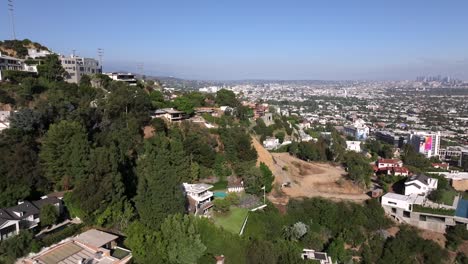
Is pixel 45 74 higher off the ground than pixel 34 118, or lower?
higher

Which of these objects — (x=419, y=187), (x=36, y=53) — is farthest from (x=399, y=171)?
(x=36, y=53)

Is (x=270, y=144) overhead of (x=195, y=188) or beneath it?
beneath

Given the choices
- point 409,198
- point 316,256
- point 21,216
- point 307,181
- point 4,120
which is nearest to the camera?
point 21,216

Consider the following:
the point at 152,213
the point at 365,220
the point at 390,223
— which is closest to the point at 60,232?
the point at 152,213

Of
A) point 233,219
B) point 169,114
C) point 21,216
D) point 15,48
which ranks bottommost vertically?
point 233,219

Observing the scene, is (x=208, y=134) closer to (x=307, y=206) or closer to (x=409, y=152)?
(x=307, y=206)

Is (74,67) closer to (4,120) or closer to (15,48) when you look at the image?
(15,48)

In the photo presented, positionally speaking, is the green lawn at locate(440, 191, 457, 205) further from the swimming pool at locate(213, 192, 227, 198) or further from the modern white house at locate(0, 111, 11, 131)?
the modern white house at locate(0, 111, 11, 131)
